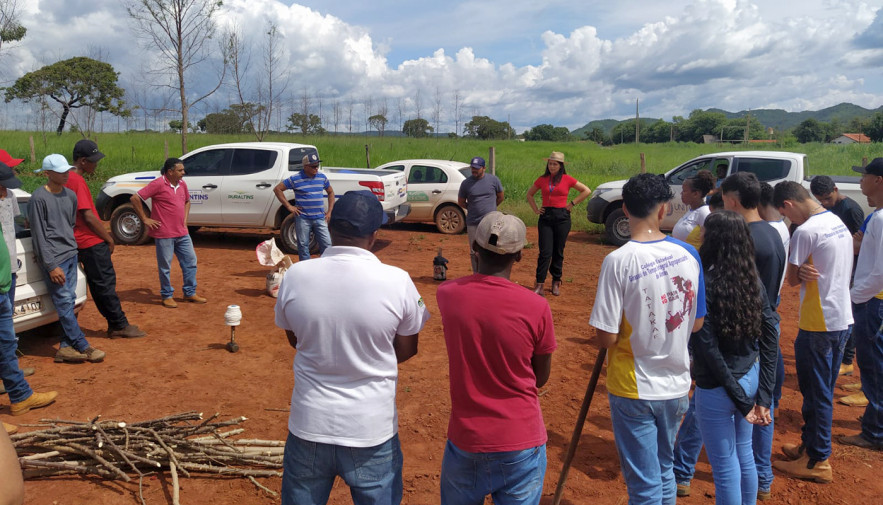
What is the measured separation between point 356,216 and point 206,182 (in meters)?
9.34

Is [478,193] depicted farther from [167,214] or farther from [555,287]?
[167,214]

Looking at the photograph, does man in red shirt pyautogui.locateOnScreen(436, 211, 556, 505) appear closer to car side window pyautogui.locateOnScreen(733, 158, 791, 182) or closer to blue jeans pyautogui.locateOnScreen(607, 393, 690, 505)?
blue jeans pyautogui.locateOnScreen(607, 393, 690, 505)

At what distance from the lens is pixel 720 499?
292cm

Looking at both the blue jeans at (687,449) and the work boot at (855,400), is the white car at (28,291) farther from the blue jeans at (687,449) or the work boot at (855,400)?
the work boot at (855,400)

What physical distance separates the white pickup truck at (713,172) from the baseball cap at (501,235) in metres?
8.59

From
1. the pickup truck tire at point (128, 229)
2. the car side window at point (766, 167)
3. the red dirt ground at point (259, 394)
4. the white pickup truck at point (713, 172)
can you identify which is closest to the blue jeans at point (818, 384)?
the red dirt ground at point (259, 394)

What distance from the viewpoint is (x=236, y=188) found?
10.6m

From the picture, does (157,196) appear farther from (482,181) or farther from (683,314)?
(683,314)

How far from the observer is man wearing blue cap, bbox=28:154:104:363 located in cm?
512

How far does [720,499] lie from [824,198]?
11.2 feet

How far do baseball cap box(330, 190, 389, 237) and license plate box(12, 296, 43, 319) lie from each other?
4410 millimetres

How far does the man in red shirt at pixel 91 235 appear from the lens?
5.58 metres

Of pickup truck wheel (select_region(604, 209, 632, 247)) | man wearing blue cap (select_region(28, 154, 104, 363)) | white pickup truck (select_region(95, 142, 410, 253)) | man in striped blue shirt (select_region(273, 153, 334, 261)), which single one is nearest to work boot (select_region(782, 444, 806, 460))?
man in striped blue shirt (select_region(273, 153, 334, 261))

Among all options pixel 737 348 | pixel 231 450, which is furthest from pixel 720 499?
pixel 231 450
